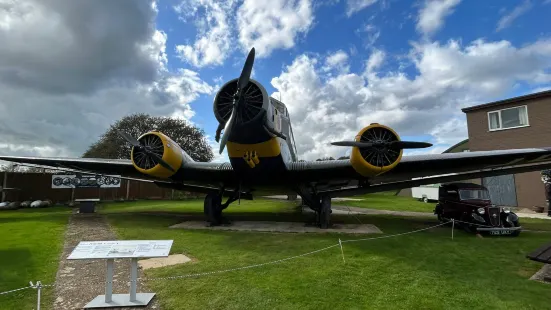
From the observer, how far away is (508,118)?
2038 centimetres

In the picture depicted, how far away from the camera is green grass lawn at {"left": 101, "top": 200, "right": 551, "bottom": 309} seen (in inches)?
175

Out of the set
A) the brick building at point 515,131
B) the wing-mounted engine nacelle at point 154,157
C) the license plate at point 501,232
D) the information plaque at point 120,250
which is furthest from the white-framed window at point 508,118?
the information plaque at point 120,250

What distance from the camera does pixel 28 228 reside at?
1072cm

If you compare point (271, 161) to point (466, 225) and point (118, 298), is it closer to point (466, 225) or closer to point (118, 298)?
point (118, 298)

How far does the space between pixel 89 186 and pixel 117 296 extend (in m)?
24.7

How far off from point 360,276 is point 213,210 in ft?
24.4

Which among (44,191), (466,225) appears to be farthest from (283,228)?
(44,191)

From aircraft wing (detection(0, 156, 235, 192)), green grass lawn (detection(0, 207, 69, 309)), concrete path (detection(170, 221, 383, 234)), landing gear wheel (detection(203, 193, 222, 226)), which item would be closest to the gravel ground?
green grass lawn (detection(0, 207, 69, 309))

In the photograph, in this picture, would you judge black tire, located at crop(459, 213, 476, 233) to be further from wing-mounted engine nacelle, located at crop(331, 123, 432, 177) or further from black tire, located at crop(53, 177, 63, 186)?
black tire, located at crop(53, 177, 63, 186)

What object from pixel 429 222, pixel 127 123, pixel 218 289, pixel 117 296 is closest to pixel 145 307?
pixel 117 296

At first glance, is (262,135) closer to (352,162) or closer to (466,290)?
(352,162)

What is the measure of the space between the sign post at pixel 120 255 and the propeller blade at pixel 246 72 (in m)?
4.89

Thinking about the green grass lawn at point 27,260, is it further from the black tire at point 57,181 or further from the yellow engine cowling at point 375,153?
the black tire at point 57,181

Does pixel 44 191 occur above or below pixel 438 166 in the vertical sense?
below
